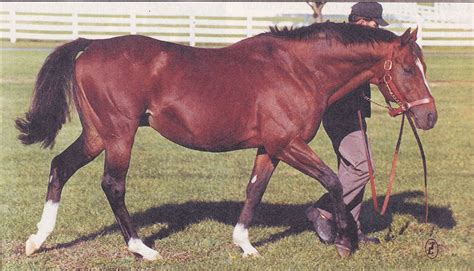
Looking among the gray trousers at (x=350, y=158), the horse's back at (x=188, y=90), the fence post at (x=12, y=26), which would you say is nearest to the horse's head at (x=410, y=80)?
the gray trousers at (x=350, y=158)

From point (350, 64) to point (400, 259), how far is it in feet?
5.41

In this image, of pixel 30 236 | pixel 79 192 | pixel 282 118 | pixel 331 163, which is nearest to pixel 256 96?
pixel 282 118

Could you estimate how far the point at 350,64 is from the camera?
19.6 feet

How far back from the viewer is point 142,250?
5.95 meters

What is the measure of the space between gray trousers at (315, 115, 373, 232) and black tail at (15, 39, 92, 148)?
226cm

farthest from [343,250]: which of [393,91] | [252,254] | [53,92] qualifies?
[53,92]

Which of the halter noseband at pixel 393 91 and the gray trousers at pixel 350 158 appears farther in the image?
the gray trousers at pixel 350 158

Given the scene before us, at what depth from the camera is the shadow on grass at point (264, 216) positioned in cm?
702

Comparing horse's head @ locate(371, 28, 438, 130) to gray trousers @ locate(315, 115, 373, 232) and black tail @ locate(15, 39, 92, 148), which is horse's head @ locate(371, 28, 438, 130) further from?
black tail @ locate(15, 39, 92, 148)

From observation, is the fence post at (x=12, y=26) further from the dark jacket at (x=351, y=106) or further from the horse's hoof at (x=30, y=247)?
the dark jacket at (x=351, y=106)

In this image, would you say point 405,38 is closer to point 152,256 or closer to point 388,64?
point 388,64

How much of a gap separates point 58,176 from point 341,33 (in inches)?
103

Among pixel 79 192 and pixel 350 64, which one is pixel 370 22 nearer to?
pixel 350 64

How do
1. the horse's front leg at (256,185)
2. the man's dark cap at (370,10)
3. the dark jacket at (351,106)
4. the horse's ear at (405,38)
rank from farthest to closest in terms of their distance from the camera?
the dark jacket at (351,106) < the man's dark cap at (370,10) < the horse's front leg at (256,185) < the horse's ear at (405,38)
